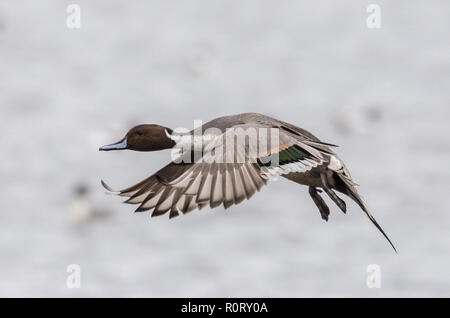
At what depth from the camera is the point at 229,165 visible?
1.59m

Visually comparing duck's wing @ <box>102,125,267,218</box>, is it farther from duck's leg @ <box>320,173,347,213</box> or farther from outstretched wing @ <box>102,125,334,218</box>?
duck's leg @ <box>320,173,347,213</box>

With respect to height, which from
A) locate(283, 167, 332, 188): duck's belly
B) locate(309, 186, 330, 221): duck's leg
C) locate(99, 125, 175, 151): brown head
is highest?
locate(99, 125, 175, 151): brown head

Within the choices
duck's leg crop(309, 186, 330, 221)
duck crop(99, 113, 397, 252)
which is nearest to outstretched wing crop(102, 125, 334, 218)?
duck crop(99, 113, 397, 252)

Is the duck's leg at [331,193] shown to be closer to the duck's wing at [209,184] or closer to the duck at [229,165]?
the duck at [229,165]

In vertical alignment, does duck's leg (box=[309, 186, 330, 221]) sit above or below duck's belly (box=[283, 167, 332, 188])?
below

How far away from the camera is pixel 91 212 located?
4.36 meters

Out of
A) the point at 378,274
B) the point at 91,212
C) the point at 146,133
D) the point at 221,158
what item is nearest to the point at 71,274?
the point at 91,212

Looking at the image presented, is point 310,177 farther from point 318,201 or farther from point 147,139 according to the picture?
point 147,139

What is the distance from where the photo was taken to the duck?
156cm

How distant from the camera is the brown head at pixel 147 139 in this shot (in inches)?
72.9

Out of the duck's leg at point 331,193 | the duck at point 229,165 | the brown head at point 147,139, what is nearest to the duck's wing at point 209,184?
the duck at point 229,165

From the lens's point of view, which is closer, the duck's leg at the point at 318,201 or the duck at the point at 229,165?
the duck at the point at 229,165

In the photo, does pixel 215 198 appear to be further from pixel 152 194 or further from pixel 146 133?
pixel 146 133

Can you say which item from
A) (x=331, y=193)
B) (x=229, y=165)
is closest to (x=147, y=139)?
(x=229, y=165)
